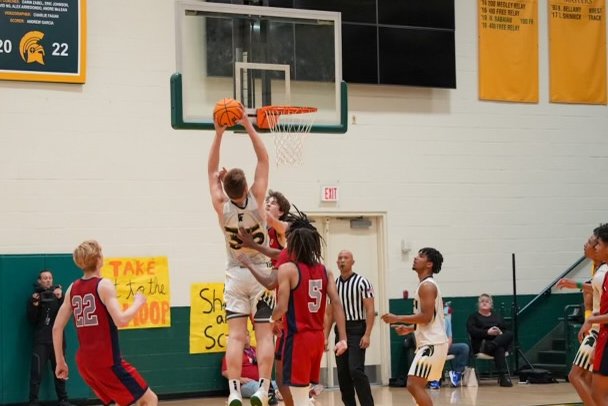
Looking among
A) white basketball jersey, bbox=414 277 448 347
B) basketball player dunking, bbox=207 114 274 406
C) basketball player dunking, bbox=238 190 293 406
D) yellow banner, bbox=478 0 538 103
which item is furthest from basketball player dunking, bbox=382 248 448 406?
yellow banner, bbox=478 0 538 103

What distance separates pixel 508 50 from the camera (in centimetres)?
1698

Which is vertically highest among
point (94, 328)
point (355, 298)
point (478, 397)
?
point (94, 328)

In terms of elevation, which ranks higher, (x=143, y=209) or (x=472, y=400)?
(x=143, y=209)

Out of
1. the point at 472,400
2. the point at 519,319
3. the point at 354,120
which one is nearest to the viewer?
the point at 472,400

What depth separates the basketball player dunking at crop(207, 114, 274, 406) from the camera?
770 cm

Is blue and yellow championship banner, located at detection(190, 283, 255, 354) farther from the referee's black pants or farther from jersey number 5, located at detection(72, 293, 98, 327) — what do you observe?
jersey number 5, located at detection(72, 293, 98, 327)

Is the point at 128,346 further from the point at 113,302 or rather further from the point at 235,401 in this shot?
the point at 235,401

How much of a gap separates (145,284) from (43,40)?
3.85 m

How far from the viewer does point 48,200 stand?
14.2 meters

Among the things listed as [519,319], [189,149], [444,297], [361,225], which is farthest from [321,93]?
[519,319]

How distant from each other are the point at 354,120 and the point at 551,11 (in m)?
4.25

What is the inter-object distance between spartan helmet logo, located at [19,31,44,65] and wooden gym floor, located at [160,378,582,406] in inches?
211

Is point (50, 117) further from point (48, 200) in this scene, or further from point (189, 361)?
point (189, 361)

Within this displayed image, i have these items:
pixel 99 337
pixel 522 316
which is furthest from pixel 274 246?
pixel 522 316
